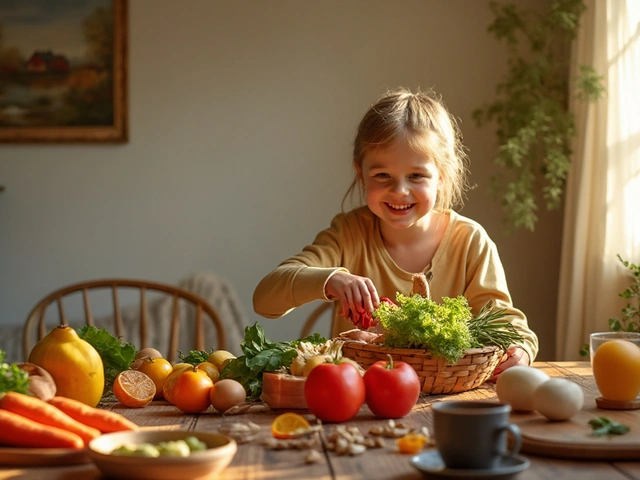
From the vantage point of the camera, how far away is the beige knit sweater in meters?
1.92

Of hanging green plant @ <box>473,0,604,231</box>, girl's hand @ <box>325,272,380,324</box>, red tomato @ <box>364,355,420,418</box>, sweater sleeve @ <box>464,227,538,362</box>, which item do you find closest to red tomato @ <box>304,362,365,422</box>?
red tomato @ <box>364,355,420,418</box>

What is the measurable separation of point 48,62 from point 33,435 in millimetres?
3318

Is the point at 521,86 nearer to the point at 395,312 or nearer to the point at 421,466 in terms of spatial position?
the point at 395,312

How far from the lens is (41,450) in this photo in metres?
1.09

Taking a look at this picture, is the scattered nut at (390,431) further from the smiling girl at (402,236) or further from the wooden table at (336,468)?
the smiling girl at (402,236)

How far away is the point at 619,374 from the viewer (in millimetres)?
1366

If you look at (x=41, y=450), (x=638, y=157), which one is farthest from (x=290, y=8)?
(x=41, y=450)

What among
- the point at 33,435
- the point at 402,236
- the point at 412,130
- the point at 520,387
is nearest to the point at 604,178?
the point at 402,236

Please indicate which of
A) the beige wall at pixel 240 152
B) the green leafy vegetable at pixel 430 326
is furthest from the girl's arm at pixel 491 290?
the beige wall at pixel 240 152

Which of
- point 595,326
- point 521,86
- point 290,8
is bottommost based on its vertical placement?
point 595,326

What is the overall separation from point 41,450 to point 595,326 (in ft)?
8.87

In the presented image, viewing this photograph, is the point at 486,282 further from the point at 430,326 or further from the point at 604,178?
the point at 604,178

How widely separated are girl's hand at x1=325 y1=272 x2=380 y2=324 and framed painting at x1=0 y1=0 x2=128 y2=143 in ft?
8.68

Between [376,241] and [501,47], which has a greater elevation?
[501,47]
